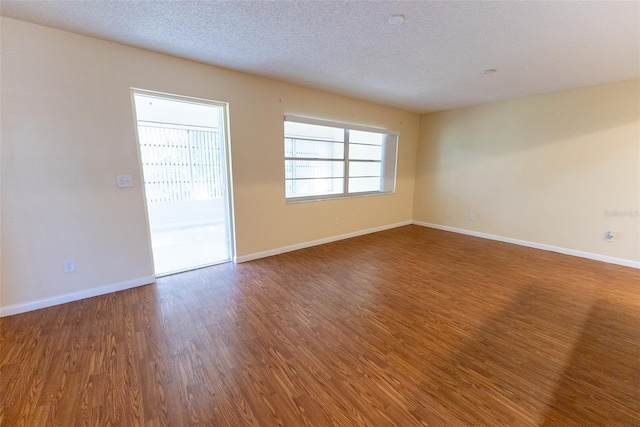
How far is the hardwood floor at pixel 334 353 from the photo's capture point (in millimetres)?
1394

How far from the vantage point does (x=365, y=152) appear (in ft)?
16.7

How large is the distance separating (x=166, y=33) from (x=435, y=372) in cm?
342

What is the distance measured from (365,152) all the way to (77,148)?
423 cm

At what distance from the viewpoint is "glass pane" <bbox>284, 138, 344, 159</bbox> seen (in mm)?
3977

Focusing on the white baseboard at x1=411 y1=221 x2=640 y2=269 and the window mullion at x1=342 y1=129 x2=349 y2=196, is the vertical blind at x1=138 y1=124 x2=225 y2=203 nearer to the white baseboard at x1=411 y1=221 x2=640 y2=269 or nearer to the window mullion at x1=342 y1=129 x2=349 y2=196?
the window mullion at x1=342 y1=129 x2=349 y2=196

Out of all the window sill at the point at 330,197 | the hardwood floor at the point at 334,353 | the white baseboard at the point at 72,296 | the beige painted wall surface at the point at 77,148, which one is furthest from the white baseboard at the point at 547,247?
the white baseboard at the point at 72,296

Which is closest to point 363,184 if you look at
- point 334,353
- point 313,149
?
point 313,149

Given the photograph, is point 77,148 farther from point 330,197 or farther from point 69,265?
point 330,197

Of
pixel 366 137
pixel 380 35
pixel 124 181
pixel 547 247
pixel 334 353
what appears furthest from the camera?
pixel 366 137

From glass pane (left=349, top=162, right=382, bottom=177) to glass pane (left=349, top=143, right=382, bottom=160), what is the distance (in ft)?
0.38


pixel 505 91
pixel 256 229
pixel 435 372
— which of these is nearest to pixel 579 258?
pixel 505 91

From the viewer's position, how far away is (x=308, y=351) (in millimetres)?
1847

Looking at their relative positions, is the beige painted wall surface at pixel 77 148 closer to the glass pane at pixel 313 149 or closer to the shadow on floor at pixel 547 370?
the glass pane at pixel 313 149

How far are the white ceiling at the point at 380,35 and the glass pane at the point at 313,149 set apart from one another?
3.17 ft
